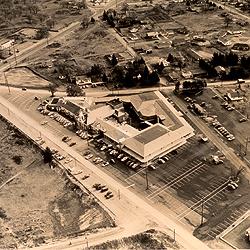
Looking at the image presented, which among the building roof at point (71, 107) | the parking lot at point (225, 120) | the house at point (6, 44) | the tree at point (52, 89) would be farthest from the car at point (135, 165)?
the house at point (6, 44)

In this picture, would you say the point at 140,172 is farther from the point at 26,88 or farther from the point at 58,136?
the point at 26,88

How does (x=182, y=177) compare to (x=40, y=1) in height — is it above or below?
above

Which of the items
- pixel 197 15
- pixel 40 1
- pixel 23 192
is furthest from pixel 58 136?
pixel 40 1

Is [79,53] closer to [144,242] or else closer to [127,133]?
[127,133]

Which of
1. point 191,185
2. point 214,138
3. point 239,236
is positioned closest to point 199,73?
point 214,138

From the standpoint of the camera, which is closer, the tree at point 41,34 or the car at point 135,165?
the car at point 135,165

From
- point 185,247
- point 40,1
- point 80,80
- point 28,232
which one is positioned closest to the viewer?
point 185,247

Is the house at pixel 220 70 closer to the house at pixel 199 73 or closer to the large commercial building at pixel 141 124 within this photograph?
the house at pixel 199 73
